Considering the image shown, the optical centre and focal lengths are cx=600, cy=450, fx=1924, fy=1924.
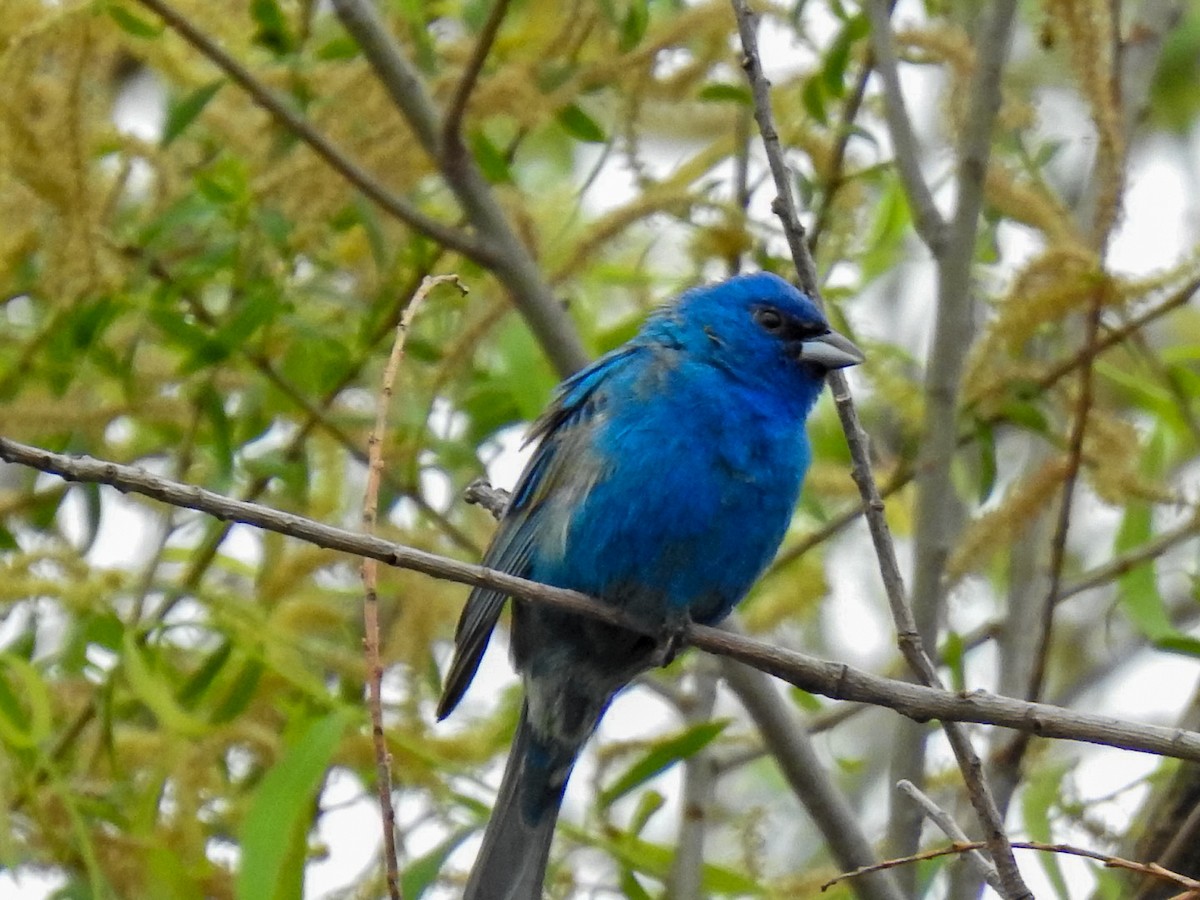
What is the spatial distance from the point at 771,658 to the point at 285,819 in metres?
1.25

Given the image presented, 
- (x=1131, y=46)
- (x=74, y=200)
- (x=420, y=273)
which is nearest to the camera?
(x=74, y=200)

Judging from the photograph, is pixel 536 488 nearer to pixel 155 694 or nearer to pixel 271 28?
pixel 155 694

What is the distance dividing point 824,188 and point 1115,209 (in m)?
0.92

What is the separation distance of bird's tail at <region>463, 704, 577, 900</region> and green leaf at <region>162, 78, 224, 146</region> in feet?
5.51

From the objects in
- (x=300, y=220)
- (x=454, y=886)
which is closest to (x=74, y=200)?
(x=300, y=220)

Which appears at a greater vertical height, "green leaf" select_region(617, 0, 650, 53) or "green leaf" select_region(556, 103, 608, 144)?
"green leaf" select_region(617, 0, 650, 53)

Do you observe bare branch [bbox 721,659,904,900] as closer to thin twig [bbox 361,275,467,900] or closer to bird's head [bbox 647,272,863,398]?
bird's head [bbox 647,272,863,398]

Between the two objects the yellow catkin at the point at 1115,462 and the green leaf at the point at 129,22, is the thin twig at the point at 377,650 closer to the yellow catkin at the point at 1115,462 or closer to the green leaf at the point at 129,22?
the green leaf at the point at 129,22

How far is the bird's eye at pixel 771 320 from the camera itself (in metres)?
4.98

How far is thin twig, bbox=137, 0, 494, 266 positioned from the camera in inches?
182

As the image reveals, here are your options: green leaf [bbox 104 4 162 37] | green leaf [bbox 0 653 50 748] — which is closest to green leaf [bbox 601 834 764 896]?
green leaf [bbox 0 653 50 748]

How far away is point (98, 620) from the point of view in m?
4.49

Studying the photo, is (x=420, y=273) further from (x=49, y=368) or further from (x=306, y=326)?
(x=49, y=368)

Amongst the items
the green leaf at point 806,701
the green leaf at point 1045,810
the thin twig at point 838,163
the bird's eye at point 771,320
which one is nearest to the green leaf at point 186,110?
the bird's eye at point 771,320
